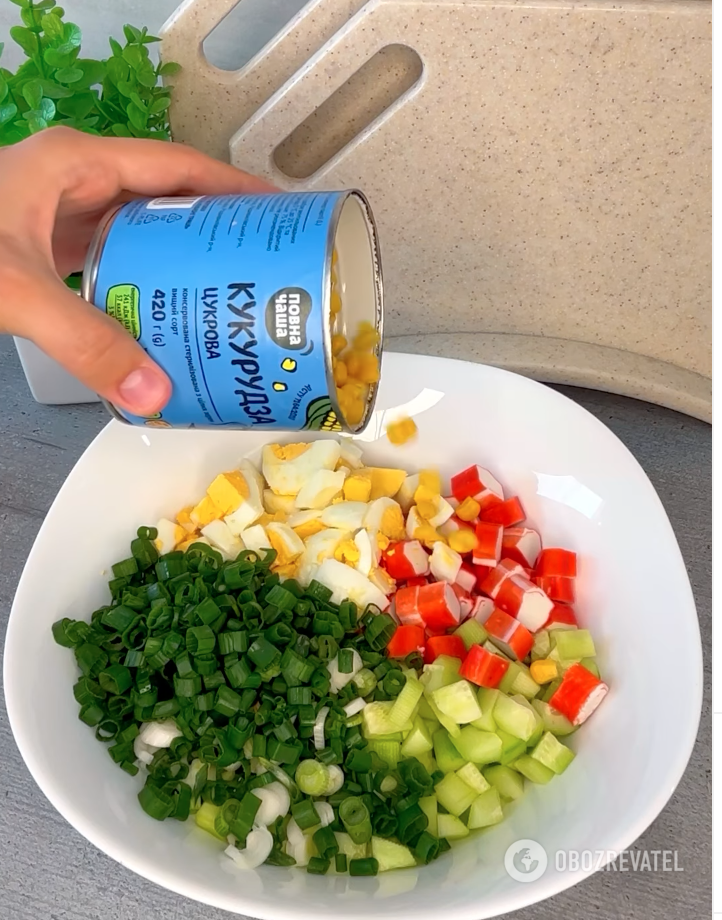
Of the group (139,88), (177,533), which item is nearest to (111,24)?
(139,88)

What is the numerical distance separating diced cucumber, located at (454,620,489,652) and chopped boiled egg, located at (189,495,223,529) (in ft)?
0.88

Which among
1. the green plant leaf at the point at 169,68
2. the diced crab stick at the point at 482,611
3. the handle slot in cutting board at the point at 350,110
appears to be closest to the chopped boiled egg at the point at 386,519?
the diced crab stick at the point at 482,611

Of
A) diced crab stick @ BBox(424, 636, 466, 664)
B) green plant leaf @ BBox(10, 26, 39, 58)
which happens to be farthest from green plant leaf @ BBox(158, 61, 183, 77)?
diced crab stick @ BBox(424, 636, 466, 664)

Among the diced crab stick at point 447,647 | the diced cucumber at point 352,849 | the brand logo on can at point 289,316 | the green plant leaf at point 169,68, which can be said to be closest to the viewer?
the brand logo on can at point 289,316

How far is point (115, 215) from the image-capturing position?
62 centimetres

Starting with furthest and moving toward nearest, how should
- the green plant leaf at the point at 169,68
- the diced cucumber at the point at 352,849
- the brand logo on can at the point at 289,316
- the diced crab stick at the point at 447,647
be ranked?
1. the green plant leaf at the point at 169,68
2. the diced crab stick at the point at 447,647
3. the diced cucumber at the point at 352,849
4. the brand logo on can at the point at 289,316

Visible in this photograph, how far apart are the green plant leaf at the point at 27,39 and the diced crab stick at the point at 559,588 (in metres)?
0.76

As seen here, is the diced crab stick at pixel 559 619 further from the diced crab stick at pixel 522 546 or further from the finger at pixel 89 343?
the finger at pixel 89 343

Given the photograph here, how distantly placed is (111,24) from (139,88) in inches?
10.2

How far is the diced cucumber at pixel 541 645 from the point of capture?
2.53 feet

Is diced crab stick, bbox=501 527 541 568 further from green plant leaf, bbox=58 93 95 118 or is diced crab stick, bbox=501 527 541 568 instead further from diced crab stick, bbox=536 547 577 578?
green plant leaf, bbox=58 93 95 118

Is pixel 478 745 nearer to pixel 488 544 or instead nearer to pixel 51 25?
pixel 488 544

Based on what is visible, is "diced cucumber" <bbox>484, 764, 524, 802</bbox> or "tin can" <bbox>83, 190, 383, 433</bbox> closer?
"tin can" <bbox>83, 190, 383, 433</bbox>

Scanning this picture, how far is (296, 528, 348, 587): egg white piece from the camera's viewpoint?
0.81 m
